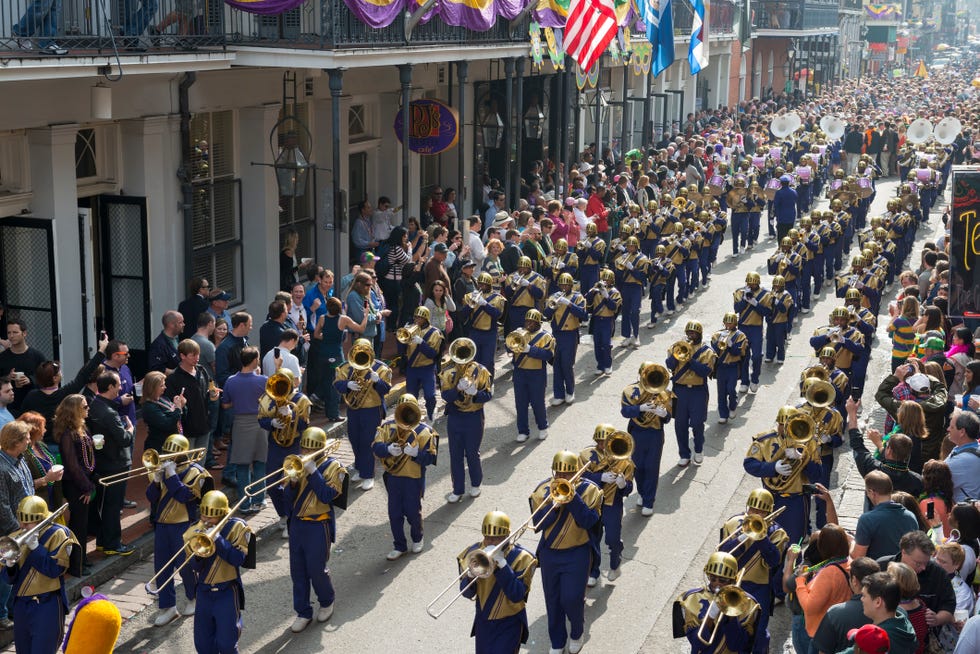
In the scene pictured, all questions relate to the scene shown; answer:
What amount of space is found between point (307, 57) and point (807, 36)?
48814mm

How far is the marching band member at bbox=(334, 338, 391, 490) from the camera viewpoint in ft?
39.6

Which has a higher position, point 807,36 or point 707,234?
point 807,36

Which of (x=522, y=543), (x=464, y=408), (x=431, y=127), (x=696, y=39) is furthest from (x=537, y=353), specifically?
(x=696, y=39)

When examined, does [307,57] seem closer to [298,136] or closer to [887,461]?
[298,136]

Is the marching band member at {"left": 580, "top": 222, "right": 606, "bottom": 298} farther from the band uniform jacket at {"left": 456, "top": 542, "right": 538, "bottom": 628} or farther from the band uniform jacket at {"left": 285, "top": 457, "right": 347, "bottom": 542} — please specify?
the band uniform jacket at {"left": 456, "top": 542, "right": 538, "bottom": 628}

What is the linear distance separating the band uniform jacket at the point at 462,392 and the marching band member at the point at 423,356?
133 cm

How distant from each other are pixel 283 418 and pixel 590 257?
8958 mm

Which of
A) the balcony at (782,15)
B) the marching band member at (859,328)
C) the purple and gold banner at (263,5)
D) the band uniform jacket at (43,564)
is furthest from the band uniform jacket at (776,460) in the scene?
the balcony at (782,15)

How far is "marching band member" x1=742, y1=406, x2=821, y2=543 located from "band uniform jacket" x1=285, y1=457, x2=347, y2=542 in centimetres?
319

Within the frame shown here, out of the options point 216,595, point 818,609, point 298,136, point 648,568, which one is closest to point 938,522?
point 818,609

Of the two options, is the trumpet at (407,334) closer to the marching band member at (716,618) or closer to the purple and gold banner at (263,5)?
the purple and gold banner at (263,5)

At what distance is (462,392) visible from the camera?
12102 mm

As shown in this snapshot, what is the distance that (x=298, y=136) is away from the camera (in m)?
18.3

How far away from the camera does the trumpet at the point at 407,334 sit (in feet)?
43.9
